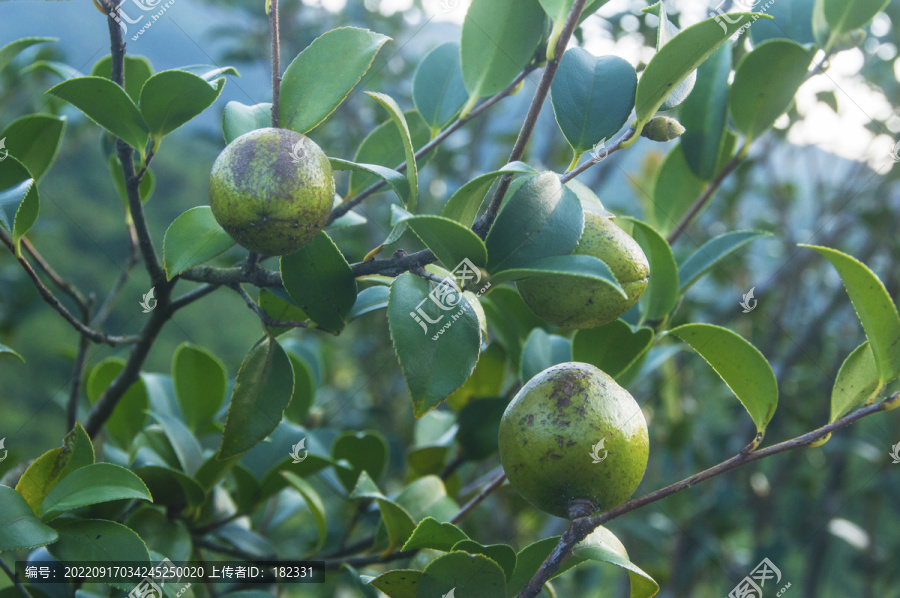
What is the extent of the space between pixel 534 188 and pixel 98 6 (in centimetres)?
41

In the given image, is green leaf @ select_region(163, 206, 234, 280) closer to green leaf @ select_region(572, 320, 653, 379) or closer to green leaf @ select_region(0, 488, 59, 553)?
green leaf @ select_region(0, 488, 59, 553)

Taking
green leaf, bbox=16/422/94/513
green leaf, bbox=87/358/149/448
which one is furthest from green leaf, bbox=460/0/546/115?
green leaf, bbox=87/358/149/448

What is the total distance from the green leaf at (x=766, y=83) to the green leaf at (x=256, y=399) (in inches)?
23.6

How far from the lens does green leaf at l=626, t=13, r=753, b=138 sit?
0.50 meters

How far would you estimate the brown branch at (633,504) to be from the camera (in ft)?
1.59

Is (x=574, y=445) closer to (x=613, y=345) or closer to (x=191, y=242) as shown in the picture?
(x=613, y=345)

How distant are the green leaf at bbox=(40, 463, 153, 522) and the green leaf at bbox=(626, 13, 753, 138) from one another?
0.51 m

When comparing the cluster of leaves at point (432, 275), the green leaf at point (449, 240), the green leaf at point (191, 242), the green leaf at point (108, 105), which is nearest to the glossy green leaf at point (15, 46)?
the cluster of leaves at point (432, 275)

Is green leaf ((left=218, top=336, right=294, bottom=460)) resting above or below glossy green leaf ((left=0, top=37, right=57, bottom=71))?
below

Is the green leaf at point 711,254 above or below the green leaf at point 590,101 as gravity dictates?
below

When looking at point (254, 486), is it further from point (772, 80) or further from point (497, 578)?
point (772, 80)

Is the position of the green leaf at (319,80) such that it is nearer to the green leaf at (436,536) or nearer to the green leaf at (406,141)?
the green leaf at (406,141)

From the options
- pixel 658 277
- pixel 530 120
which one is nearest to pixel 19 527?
pixel 530 120

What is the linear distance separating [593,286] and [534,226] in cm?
7
